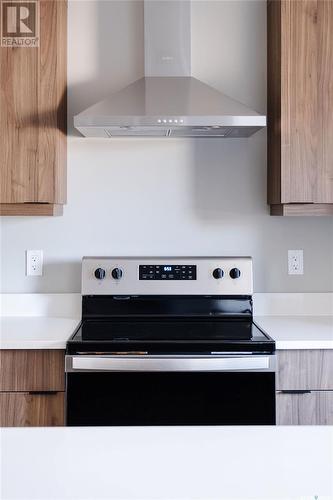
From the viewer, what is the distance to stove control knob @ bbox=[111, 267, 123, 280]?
2.52 metres

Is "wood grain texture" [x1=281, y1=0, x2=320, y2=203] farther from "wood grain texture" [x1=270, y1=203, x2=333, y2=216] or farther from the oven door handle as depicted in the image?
the oven door handle

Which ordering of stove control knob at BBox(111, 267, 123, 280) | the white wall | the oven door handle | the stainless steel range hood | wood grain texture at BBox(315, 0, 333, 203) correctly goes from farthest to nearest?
the white wall
stove control knob at BBox(111, 267, 123, 280)
wood grain texture at BBox(315, 0, 333, 203)
the stainless steel range hood
the oven door handle

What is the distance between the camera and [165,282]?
8.33 ft

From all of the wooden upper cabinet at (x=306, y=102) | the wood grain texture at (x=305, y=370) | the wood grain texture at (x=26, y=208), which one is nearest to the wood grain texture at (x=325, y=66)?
the wooden upper cabinet at (x=306, y=102)

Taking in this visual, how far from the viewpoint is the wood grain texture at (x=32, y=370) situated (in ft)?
6.88

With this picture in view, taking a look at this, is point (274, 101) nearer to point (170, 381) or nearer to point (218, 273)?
point (218, 273)

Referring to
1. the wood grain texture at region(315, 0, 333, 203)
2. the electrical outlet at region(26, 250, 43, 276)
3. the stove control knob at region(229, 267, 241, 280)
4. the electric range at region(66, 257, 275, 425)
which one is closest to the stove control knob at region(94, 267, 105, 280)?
the electrical outlet at region(26, 250, 43, 276)

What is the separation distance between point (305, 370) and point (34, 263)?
130 cm

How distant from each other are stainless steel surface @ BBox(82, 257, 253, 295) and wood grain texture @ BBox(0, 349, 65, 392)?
0.48m

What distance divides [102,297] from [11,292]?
0.46 metres

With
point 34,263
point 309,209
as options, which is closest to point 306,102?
point 309,209

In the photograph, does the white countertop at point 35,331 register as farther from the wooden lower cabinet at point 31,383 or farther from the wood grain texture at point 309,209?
the wood grain texture at point 309,209
